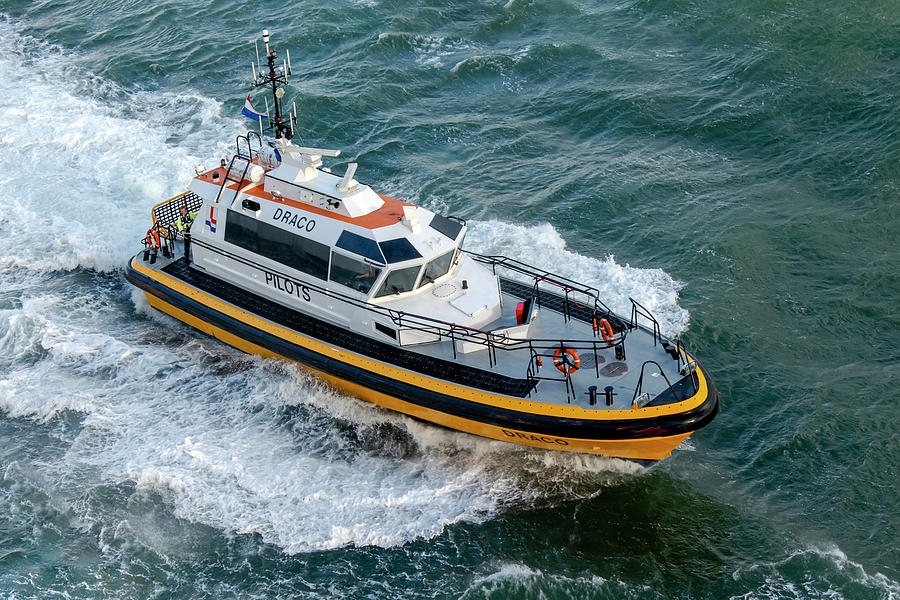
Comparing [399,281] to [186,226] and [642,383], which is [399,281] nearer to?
[642,383]

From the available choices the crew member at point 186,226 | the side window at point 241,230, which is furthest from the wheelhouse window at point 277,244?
the crew member at point 186,226

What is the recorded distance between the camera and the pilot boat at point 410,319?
38.7ft

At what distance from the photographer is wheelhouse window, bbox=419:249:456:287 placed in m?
13.1

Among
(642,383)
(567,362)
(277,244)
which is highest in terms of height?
(277,244)

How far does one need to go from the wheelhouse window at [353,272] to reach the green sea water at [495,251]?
1835 millimetres

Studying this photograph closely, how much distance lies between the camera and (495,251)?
1709cm

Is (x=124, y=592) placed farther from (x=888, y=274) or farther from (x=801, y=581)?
(x=888, y=274)

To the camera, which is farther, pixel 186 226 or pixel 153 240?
pixel 186 226

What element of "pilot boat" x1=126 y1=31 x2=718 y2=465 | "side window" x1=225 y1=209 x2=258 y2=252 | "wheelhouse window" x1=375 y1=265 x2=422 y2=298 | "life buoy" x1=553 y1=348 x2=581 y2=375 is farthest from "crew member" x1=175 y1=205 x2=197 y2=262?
"life buoy" x1=553 y1=348 x2=581 y2=375

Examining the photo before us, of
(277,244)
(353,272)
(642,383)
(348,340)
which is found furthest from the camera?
(277,244)

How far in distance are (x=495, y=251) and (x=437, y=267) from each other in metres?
4.06

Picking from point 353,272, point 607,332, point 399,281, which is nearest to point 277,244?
point 353,272

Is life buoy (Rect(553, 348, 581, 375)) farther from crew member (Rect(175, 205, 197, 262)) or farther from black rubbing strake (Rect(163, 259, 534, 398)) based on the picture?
crew member (Rect(175, 205, 197, 262))

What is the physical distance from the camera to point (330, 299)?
1351 cm
